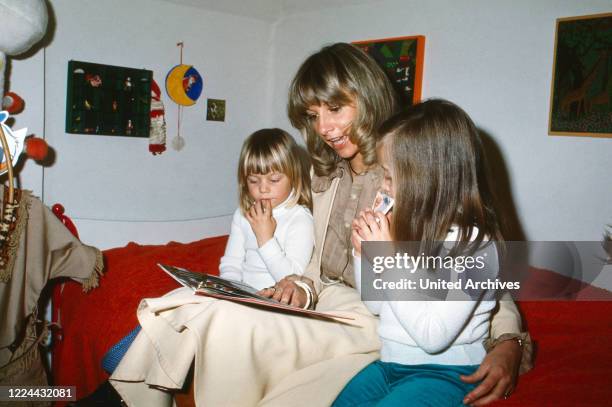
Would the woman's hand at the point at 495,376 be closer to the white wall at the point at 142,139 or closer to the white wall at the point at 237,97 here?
the white wall at the point at 237,97

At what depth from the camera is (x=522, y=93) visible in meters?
1.85

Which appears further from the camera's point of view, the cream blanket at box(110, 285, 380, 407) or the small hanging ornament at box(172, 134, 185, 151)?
the small hanging ornament at box(172, 134, 185, 151)

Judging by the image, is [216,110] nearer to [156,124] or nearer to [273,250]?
[156,124]

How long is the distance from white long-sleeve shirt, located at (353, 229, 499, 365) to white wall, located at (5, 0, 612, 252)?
943 millimetres

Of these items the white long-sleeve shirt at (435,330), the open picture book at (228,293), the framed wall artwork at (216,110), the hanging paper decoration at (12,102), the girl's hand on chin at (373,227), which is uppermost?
the framed wall artwork at (216,110)

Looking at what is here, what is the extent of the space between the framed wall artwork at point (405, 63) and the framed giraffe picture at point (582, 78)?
525 mm

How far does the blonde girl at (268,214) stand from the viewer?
4.98 ft

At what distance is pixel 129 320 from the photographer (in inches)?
56.6

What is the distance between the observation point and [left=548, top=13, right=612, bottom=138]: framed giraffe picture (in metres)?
1.66

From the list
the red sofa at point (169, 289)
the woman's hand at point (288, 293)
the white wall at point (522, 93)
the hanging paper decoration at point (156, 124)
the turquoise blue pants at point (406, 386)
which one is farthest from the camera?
the hanging paper decoration at point (156, 124)

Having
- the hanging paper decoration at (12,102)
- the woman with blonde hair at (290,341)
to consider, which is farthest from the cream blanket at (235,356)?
the hanging paper decoration at (12,102)

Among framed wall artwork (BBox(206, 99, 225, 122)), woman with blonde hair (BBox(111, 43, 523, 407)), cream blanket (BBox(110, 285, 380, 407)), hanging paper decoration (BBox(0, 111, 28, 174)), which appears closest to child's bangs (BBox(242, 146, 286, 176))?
woman with blonde hair (BBox(111, 43, 523, 407))

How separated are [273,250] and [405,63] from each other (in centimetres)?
111

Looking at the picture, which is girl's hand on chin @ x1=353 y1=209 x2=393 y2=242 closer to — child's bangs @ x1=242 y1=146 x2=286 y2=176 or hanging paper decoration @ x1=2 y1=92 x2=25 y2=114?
child's bangs @ x1=242 y1=146 x2=286 y2=176
